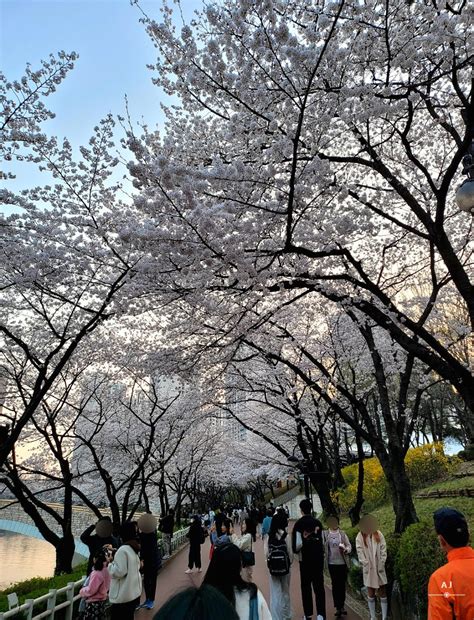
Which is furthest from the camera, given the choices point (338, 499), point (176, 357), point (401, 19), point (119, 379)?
point (338, 499)

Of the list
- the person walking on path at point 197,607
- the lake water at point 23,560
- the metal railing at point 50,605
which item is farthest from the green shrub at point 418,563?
the lake water at point 23,560

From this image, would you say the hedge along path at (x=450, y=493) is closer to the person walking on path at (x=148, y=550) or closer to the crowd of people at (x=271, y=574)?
the crowd of people at (x=271, y=574)

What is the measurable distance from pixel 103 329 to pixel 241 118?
9600 millimetres

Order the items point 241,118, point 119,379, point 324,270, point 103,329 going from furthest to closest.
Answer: point 119,379 → point 103,329 → point 324,270 → point 241,118

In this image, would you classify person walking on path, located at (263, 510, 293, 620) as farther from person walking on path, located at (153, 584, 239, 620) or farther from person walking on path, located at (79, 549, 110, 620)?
person walking on path, located at (153, 584, 239, 620)

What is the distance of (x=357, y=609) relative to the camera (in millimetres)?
6645

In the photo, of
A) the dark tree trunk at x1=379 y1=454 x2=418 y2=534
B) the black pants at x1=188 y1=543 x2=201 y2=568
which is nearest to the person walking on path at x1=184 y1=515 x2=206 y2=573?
the black pants at x1=188 y1=543 x2=201 y2=568

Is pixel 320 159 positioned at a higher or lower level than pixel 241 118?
lower

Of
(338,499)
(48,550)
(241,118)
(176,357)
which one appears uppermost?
(241,118)

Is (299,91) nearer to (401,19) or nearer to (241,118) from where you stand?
(241,118)

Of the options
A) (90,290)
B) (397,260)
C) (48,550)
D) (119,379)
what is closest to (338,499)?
(119,379)

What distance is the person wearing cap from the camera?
212 centimetres

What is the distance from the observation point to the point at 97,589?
16.1 ft

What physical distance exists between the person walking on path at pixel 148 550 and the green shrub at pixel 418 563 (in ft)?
11.7
